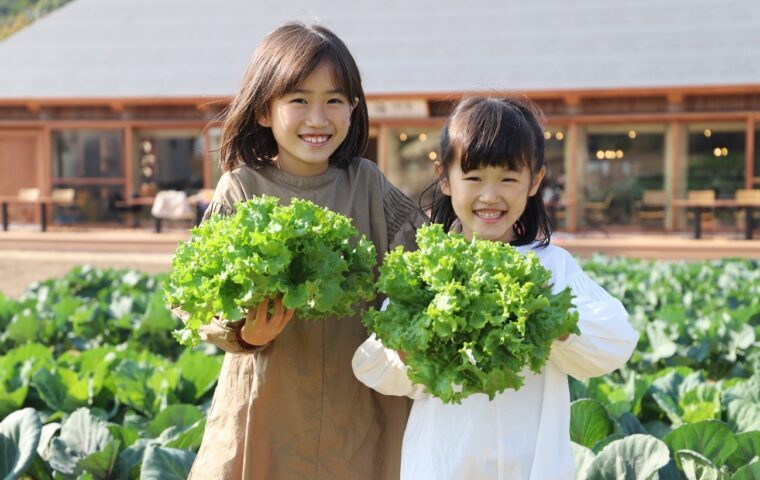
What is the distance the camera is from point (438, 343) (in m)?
1.70

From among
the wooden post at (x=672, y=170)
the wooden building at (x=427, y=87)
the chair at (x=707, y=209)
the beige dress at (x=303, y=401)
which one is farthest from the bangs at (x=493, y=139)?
the wooden post at (x=672, y=170)

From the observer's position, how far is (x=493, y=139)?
206 cm

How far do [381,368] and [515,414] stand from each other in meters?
0.31

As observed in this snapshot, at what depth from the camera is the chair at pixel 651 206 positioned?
1708 centimetres

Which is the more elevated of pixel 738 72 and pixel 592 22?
pixel 592 22

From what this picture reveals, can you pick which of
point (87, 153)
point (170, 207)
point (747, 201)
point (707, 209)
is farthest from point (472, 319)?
point (87, 153)

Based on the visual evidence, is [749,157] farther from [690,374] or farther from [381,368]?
[381,368]

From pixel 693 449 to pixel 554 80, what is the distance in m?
14.9

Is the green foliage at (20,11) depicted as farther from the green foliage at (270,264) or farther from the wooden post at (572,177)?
the green foliage at (270,264)

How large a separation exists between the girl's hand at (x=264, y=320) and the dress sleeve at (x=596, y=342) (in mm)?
565

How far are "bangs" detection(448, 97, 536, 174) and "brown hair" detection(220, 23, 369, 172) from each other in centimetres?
31

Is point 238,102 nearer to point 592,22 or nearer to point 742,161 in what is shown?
point 742,161

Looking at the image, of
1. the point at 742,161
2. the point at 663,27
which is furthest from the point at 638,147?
the point at 663,27

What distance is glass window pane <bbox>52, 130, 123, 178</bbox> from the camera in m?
19.0
